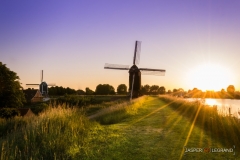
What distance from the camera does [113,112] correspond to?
17.5 m

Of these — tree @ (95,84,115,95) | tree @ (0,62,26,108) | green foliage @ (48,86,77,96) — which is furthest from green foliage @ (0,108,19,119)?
tree @ (95,84,115,95)

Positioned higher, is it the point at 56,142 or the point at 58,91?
the point at 58,91

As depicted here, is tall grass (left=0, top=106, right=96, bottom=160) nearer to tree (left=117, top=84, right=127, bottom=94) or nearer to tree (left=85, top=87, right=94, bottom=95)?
tree (left=85, top=87, right=94, bottom=95)

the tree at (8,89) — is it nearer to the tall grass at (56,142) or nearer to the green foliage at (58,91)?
the tall grass at (56,142)

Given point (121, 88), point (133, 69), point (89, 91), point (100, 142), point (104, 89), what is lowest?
point (100, 142)

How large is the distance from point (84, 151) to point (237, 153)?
520cm

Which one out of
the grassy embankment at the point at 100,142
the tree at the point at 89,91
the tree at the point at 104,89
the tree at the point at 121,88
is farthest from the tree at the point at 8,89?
the tree at the point at 121,88

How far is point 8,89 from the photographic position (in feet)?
89.5

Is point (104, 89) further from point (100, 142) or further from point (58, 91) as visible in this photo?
point (100, 142)

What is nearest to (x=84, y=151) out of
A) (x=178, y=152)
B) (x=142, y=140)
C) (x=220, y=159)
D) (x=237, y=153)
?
(x=142, y=140)

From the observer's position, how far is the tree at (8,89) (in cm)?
2702

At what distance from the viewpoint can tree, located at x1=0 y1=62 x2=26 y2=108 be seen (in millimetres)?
27016

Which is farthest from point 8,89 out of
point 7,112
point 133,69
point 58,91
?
point 58,91

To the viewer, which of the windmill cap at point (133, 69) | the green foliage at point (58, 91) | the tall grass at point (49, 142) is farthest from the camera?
the green foliage at point (58, 91)
